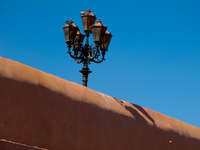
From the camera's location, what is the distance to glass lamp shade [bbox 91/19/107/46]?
12.3 metres

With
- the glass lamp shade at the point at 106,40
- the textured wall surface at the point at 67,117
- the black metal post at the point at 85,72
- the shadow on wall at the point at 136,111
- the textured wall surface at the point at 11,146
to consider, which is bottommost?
the textured wall surface at the point at 11,146

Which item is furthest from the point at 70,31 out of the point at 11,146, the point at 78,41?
the point at 11,146

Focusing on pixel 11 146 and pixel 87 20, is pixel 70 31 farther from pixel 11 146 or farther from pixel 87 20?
pixel 11 146

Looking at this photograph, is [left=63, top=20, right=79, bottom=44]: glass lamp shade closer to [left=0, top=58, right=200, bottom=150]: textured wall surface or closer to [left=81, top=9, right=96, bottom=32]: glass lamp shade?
[left=81, top=9, right=96, bottom=32]: glass lamp shade

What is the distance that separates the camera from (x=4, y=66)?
5211 millimetres

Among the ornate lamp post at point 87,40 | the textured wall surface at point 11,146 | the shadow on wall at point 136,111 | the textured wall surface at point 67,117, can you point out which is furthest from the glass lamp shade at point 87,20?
the textured wall surface at point 11,146

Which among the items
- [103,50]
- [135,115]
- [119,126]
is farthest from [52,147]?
[103,50]

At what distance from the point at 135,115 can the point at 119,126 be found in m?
0.45

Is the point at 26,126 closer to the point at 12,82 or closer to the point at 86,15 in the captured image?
the point at 12,82

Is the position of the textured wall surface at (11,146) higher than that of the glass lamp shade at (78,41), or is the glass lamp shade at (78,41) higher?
the glass lamp shade at (78,41)

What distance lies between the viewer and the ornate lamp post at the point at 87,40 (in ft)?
40.9

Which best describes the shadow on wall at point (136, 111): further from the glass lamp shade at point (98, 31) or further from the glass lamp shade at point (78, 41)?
the glass lamp shade at point (78, 41)

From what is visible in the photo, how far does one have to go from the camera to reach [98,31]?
1228 cm

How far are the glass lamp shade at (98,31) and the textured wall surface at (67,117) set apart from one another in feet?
15.7
